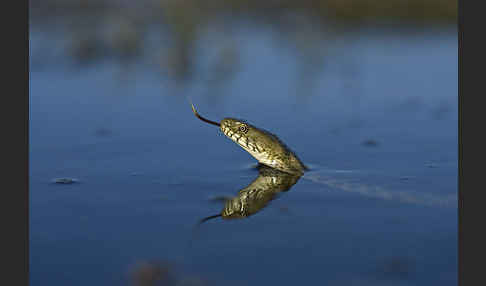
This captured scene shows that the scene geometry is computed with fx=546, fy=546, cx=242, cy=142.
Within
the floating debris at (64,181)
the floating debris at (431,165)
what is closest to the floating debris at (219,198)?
the floating debris at (64,181)

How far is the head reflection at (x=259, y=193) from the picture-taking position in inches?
130

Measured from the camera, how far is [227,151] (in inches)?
185

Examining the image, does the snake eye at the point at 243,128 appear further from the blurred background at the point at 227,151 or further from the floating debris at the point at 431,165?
the floating debris at the point at 431,165

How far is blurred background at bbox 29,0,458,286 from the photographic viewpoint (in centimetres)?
266

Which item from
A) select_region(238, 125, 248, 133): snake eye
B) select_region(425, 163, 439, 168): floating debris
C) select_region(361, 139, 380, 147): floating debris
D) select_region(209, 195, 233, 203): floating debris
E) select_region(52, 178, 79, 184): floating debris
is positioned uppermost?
select_region(238, 125, 248, 133): snake eye

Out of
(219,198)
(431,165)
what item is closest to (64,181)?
(219,198)

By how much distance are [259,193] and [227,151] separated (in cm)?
103

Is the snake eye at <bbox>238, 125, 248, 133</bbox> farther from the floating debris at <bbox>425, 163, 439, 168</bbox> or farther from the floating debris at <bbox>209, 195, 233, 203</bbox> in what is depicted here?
the floating debris at <bbox>425, 163, 439, 168</bbox>

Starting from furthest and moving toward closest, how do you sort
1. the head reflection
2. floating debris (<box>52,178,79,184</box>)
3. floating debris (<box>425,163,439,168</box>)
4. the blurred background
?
floating debris (<box>425,163,439,168</box>)
floating debris (<box>52,178,79,184</box>)
the head reflection
the blurred background

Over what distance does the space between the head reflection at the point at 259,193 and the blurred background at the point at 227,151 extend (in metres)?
0.07

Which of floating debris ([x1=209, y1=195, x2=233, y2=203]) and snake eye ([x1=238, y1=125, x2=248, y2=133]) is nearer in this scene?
floating debris ([x1=209, y1=195, x2=233, y2=203])

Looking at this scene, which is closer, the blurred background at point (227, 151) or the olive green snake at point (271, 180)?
the blurred background at point (227, 151)

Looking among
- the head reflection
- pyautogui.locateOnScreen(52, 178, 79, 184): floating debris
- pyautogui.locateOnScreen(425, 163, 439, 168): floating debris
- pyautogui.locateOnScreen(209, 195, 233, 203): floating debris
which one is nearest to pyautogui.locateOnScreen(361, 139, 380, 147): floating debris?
pyautogui.locateOnScreen(425, 163, 439, 168): floating debris

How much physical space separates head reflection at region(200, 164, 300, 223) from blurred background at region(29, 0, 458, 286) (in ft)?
0.24
